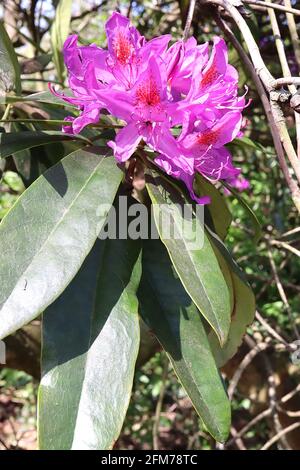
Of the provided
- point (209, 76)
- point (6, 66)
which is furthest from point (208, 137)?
point (6, 66)

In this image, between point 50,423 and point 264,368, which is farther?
point 264,368

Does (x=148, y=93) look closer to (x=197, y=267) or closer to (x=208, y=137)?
(x=208, y=137)

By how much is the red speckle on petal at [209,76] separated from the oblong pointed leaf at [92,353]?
0.25 m

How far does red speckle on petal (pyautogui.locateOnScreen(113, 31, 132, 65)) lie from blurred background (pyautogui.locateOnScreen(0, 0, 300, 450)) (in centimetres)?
18

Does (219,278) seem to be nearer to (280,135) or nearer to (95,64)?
(280,135)

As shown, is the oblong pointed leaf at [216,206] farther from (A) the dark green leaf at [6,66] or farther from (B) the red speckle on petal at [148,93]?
(A) the dark green leaf at [6,66]

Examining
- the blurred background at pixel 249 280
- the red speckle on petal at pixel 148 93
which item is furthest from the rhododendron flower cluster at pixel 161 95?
the blurred background at pixel 249 280

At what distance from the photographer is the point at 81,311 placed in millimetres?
833

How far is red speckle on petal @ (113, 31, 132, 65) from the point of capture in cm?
83

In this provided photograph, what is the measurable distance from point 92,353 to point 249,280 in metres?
1.34

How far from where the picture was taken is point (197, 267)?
2.60ft

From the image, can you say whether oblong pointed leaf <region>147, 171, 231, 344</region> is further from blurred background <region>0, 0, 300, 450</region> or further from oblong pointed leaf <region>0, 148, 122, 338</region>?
blurred background <region>0, 0, 300, 450</region>
